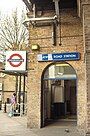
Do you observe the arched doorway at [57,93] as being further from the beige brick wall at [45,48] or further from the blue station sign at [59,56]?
the blue station sign at [59,56]

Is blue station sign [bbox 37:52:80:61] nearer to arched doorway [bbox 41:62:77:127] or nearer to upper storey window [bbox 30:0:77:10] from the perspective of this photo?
arched doorway [bbox 41:62:77:127]

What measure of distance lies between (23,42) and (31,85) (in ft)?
60.3

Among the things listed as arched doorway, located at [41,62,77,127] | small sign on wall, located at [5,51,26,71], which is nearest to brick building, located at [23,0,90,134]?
arched doorway, located at [41,62,77,127]

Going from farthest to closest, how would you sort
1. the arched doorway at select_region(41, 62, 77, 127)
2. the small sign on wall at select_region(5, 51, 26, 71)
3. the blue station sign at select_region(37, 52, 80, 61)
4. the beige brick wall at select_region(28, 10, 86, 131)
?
the small sign on wall at select_region(5, 51, 26, 71)
the arched doorway at select_region(41, 62, 77, 127)
the beige brick wall at select_region(28, 10, 86, 131)
the blue station sign at select_region(37, 52, 80, 61)

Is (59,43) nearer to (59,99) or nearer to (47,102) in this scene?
(47,102)

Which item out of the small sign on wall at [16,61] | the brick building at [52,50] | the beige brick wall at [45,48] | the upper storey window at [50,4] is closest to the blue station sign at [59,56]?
the brick building at [52,50]

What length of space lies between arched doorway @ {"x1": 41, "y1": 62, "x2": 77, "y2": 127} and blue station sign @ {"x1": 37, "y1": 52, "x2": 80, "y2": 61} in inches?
22.7

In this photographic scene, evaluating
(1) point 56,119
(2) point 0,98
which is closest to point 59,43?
(1) point 56,119

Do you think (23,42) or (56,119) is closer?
(56,119)

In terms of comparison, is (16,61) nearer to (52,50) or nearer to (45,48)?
(45,48)

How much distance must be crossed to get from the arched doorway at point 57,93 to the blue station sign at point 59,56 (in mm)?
576

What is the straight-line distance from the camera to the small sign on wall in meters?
19.4

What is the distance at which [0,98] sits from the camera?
4991cm

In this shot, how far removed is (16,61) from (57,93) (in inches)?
223
